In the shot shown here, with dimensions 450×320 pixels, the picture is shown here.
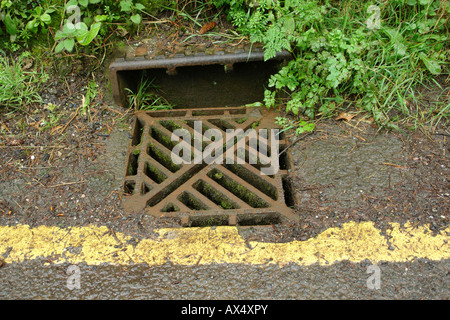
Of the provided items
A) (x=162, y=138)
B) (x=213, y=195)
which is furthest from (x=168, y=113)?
(x=213, y=195)

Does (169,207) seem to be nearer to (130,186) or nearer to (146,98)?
(130,186)

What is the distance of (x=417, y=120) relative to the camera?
233cm

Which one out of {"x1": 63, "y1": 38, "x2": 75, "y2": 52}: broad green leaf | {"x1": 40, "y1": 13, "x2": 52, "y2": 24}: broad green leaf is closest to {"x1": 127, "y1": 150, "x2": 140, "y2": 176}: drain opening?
{"x1": 63, "y1": 38, "x2": 75, "y2": 52}: broad green leaf

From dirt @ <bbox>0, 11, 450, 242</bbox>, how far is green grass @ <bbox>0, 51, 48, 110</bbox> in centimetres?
7

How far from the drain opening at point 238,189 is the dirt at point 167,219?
0.20 meters

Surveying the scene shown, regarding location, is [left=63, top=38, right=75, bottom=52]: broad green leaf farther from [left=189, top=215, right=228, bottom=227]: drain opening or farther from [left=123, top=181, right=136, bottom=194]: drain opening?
[left=189, top=215, right=228, bottom=227]: drain opening

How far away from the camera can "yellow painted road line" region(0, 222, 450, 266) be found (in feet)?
5.86

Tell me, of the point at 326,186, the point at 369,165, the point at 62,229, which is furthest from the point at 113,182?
the point at 369,165

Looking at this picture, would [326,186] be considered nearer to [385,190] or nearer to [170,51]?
[385,190]

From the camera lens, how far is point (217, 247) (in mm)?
1846

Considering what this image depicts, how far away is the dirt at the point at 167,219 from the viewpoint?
1.95 m

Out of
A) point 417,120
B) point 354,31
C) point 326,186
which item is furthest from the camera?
point 354,31
